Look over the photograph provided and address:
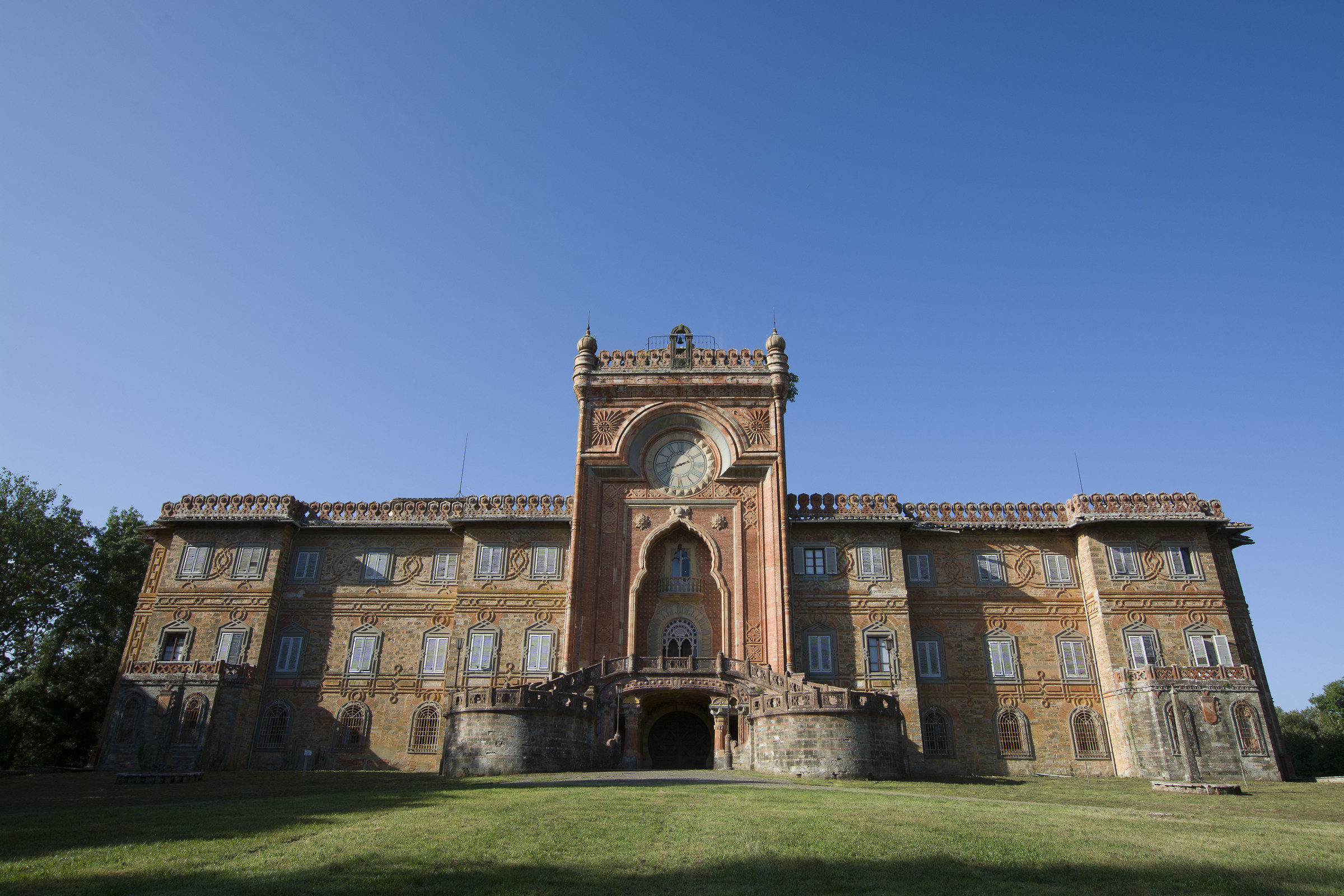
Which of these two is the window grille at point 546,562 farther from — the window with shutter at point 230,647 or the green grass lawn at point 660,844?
the green grass lawn at point 660,844

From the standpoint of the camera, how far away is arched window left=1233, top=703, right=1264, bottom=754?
2672 cm

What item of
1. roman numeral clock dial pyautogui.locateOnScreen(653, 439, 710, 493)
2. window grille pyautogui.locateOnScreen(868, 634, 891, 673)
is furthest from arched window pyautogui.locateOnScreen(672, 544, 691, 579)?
window grille pyautogui.locateOnScreen(868, 634, 891, 673)

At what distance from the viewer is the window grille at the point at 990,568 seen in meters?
32.1

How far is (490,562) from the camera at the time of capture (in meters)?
32.2

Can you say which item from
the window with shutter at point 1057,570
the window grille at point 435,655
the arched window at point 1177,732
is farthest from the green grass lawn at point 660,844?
the window with shutter at point 1057,570

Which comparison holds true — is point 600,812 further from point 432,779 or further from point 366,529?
point 366,529

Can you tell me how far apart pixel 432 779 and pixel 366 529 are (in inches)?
596

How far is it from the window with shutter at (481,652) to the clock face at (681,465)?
29.8ft

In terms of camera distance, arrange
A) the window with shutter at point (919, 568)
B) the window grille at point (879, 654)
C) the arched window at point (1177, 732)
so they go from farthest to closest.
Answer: the window with shutter at point (919, 568)
the window grille at point (879, 654)
the arched window at point (1177, 732)

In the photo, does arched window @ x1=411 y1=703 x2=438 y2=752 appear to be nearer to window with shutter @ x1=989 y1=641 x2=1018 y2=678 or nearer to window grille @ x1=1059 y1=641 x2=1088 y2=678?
window with shutter @ x1=989 y1=641 x2=1018 y2=678

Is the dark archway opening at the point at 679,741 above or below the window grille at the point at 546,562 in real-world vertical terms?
below

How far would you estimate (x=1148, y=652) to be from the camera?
29984 mm

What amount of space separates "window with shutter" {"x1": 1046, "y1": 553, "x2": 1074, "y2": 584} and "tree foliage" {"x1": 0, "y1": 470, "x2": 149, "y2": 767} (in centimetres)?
3796

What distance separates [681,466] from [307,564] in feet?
52.0
